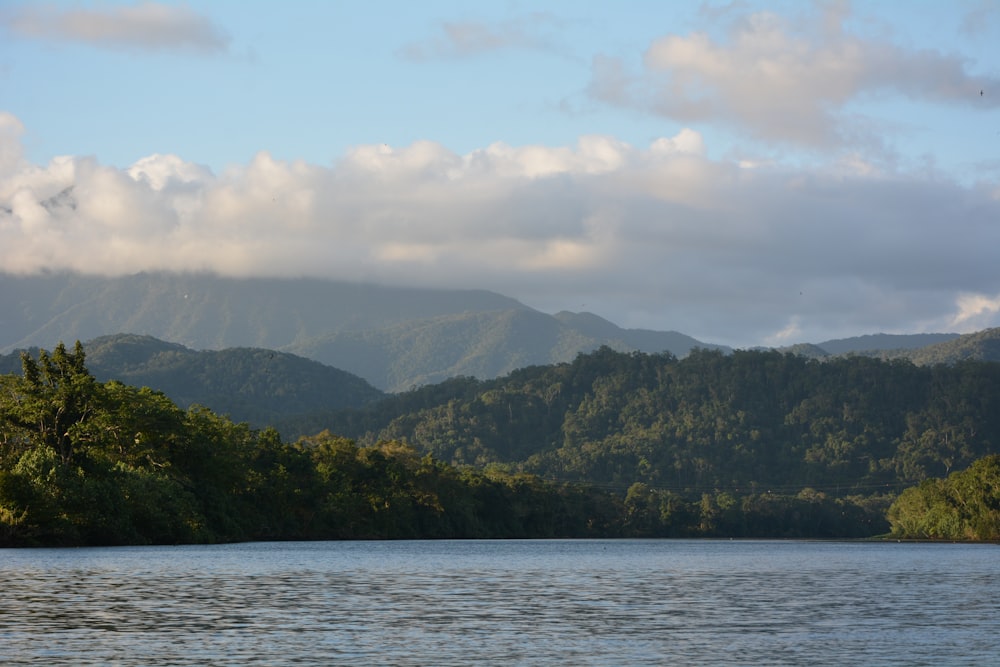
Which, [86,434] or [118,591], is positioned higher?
[86,434]

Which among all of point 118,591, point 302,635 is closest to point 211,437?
point 118,591

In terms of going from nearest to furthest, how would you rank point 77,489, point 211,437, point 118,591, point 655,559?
point 118,591
point 77,489
point 655,559
point 211,437

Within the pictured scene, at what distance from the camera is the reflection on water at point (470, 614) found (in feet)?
154

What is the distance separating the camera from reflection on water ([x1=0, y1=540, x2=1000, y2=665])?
46844mm

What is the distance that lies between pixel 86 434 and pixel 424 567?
153 feet

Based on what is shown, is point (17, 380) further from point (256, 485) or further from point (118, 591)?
point (118, 591)

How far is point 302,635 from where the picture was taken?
169 ft

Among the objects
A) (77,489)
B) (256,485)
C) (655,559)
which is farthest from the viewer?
(256,485)

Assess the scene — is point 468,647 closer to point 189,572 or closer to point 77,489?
point 189,572

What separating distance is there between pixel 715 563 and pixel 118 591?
6472cm

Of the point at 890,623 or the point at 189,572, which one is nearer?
the point at 890,623

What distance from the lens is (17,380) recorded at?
442 feet

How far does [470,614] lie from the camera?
6150 cm

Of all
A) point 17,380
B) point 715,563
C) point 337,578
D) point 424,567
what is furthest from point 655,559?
point 17,380
